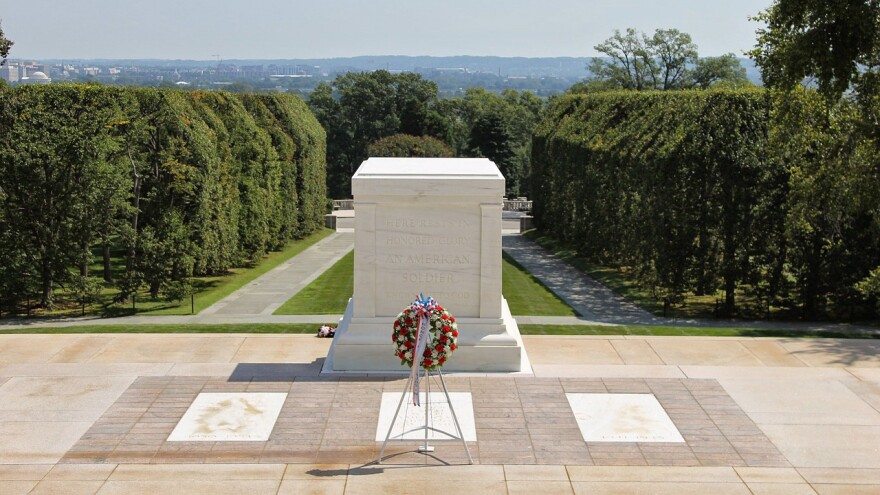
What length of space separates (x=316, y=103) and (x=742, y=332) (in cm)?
7478

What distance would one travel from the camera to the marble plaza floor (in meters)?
11.5

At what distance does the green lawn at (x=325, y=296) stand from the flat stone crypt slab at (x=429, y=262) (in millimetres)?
8235

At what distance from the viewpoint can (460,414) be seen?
44.4 ft

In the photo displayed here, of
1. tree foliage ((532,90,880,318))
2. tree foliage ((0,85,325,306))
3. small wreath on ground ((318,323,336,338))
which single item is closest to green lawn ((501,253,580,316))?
tree foliage ((532,90,880,318))

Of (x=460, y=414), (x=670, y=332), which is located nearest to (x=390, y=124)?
(x=670, y=332)

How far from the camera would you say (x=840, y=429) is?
43.5ft

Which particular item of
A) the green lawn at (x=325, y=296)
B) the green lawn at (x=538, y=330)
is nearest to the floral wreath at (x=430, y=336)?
the green lawn at (x=538, y=330)

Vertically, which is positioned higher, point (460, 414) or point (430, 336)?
point (430, 336)

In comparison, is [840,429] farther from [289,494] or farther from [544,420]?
[289,494]

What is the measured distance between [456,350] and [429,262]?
54.8 inches

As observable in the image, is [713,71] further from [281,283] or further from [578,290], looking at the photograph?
[281,283]

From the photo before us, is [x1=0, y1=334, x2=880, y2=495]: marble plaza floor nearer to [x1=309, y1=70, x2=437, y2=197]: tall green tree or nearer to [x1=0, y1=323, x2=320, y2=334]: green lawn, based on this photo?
[x1=0, y1=323, x2=320, y2=334]: green lawn

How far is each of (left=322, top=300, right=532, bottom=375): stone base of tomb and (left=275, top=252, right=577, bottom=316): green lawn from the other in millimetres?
8167

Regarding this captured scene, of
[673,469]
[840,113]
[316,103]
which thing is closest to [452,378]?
[673,469]
